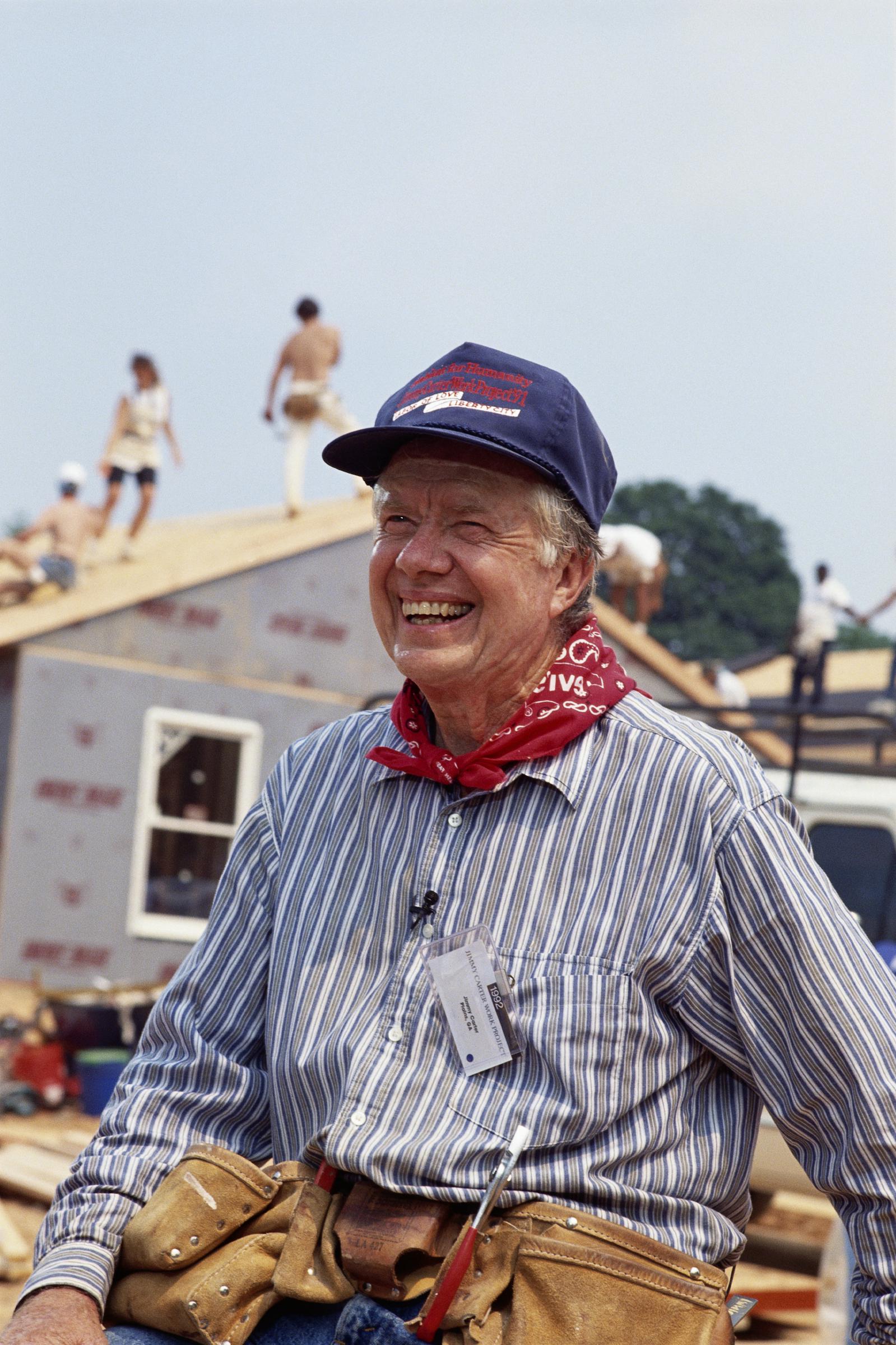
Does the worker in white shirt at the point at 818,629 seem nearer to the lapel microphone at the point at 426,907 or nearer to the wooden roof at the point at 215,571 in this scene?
the wooden roof at the point at 215,571

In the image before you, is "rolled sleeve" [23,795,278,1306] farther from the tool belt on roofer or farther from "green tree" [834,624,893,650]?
"green tree" [834,624,893,650]

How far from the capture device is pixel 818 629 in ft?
44.2

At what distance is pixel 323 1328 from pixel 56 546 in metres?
12.4

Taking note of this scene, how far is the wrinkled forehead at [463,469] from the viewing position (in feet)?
7.54

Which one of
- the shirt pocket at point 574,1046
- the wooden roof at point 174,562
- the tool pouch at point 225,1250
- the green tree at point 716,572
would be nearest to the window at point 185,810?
the wooden roof at point 174,562

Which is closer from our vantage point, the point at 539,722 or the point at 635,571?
the point at 539,722

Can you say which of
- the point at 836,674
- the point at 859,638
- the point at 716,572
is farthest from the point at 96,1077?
the point at 716,572

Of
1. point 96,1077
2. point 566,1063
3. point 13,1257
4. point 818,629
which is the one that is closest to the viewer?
point 566,1063

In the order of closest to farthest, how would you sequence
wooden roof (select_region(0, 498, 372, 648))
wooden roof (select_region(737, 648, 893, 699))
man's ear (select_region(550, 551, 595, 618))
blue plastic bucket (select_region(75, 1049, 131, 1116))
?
man's ear (select_region(550, 551, 595, 618)) < blue plastic bucket (select_region(75, 1049, 131, 1116)) < wooden roof (select_region(0, 498, 372, 648)) < wooden roof (select_region(737, 648, 893, 699))

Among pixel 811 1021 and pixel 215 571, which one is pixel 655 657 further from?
pixel 811 1021

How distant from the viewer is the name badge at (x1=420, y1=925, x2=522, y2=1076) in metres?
2.10

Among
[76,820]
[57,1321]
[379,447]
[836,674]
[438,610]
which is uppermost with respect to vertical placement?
[836,674]

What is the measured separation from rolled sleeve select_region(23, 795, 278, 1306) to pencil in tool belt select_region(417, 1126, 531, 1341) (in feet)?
1.71

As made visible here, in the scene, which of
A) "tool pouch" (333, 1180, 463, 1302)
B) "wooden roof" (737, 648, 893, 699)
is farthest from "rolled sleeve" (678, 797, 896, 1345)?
"wooden roof" (737, 648, 893, 699)
